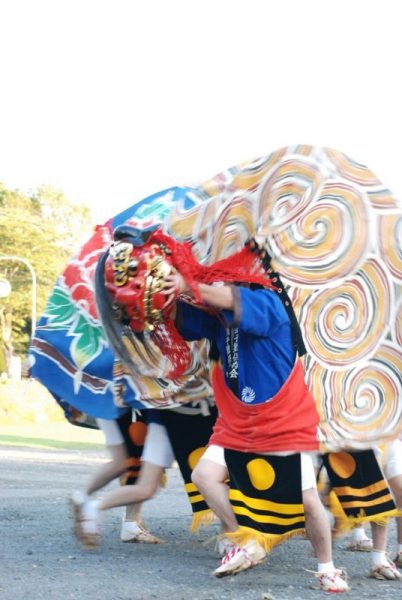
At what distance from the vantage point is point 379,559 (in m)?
5.98

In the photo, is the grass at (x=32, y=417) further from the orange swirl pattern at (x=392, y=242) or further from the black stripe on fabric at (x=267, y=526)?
the black stripe on fabric at (x=267, y=526)

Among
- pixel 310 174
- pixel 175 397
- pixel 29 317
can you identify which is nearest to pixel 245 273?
pixel 310 174

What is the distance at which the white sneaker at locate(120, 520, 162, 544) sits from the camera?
744cm

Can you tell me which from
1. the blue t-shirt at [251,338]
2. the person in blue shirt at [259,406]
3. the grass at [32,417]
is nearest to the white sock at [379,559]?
the person in blue shirt at [259,406]

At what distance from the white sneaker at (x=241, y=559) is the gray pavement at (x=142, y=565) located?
0.08 meters

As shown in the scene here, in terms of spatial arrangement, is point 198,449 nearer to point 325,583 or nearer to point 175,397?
point 175,397

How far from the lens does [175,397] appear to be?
6719mm

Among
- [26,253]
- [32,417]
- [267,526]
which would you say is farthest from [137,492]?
[26,253]

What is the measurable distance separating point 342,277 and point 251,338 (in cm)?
74

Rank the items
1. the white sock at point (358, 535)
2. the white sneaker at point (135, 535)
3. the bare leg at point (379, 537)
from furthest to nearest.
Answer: the white sneaker at point (135, 535), the white sock at point (358, 535), the bare leg at point (379, 537)

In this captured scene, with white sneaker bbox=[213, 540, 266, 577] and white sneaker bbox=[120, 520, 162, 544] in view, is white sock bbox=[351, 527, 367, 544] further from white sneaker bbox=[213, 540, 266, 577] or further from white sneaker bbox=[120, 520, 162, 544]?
white sneaker bbox=[213, 540, 266, 577]

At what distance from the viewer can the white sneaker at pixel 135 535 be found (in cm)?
744

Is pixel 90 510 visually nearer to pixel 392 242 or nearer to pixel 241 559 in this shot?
pixel 241 559

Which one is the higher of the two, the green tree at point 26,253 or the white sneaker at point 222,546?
the green tree at point 26,253
